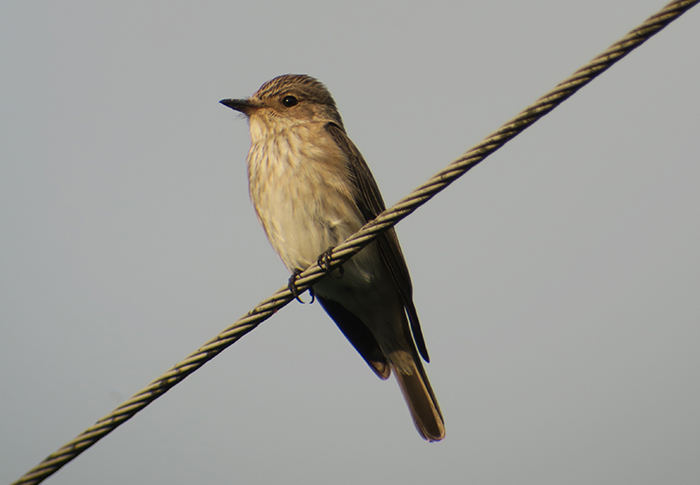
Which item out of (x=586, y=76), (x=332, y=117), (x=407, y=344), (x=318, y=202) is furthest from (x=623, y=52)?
(x=332, y=117)

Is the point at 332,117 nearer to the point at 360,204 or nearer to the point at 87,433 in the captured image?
the point at 360,204

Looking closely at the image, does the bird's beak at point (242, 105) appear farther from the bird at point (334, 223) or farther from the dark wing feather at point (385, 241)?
the dark wing feather at point (385, 241)

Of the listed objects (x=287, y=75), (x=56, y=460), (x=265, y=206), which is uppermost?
(x=287, y=75)

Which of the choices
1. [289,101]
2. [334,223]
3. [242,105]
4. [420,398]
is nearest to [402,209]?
[334,223]

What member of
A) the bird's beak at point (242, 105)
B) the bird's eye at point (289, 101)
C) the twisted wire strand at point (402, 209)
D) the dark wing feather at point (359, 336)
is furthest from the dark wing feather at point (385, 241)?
the twisted wire strand at point (402, 209)

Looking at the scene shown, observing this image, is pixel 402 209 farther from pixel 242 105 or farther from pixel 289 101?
pixel 242 105

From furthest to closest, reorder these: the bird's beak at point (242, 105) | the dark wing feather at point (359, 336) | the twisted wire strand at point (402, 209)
→ the bird's beak at point (242, 105) → the dark wing feather at point (359, 336) → the twisted wire strand at point (402, 209)

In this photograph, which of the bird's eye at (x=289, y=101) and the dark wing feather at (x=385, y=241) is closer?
the dark wing feather at (x=385, y=241)
